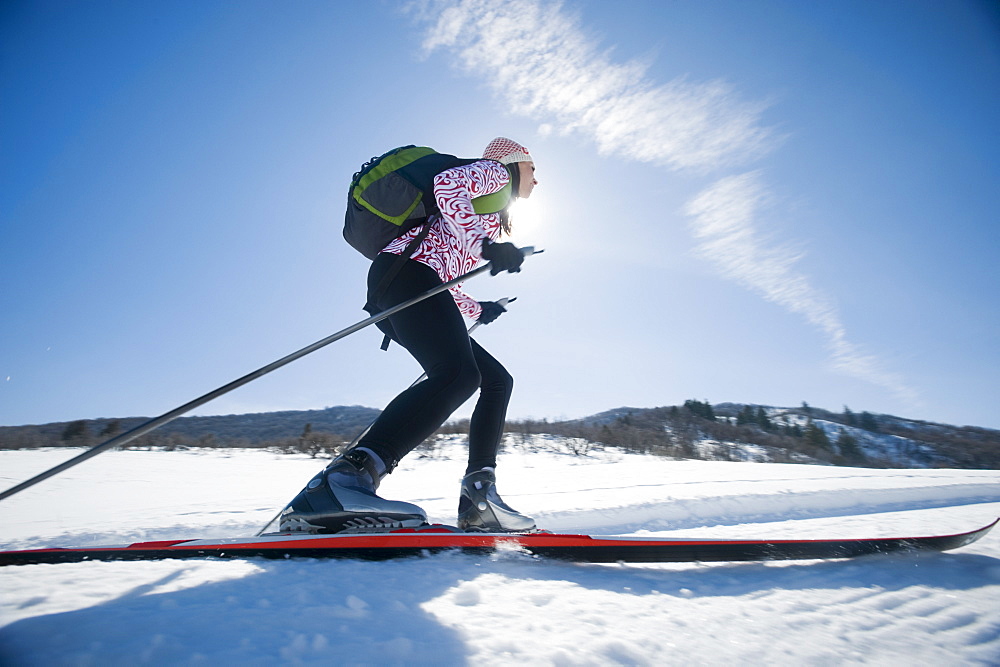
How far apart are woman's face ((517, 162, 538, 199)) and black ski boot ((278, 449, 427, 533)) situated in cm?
144

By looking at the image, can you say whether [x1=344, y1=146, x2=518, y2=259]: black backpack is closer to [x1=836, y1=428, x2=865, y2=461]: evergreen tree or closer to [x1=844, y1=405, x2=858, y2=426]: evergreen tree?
[x1=836, y1=428, x2=865, y2=461]: evergreen tree

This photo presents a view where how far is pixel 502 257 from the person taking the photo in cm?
180

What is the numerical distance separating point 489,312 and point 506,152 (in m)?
0.86

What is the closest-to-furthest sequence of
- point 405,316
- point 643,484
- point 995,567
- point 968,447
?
point 995,567 → point 405,316 → point 643,484 → point 968,447

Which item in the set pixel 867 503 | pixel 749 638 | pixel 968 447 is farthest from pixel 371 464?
pixel 968 447

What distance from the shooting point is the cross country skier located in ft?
4.40

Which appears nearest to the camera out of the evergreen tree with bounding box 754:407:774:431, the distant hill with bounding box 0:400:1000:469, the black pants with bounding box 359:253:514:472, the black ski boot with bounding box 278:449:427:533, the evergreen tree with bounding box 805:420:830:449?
the black ski boot with bounding box 278:449:427:533

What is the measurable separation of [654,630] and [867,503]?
4.03m

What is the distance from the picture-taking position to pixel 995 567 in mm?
1249

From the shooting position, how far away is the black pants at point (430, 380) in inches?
56.9

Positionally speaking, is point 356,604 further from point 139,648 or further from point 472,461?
point 472,461

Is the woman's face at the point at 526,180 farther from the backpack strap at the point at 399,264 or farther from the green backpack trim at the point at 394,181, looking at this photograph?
the backpack strap at the point at 399,264

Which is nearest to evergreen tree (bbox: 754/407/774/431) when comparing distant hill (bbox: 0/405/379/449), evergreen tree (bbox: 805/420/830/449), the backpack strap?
evergreen tree (bbox: 805/420/830/449)

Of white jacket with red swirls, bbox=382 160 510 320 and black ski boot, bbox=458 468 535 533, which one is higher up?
white jacket with red swirls, bbox=382 160 510 320
